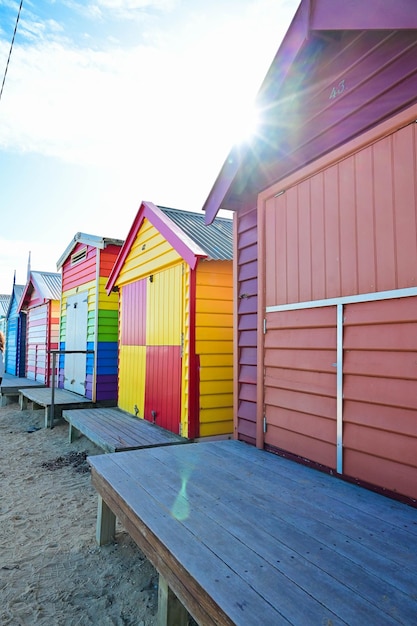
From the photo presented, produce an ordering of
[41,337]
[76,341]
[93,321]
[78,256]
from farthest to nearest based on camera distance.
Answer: [41,337] → [78,256] → [76,341] → [93,321]

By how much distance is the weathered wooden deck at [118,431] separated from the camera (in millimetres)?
4715

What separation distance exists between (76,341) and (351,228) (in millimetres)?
8227

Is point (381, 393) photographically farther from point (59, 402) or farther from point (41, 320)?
point (41, 320)

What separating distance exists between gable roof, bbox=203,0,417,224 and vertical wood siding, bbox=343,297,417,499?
1.33 metres

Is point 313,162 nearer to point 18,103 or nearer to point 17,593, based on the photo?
point 17,593

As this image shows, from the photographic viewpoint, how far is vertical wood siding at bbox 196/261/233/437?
511 centimetres

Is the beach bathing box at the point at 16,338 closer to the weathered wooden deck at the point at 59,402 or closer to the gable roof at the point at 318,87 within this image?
the weathered wooden deck at the point at 59,402

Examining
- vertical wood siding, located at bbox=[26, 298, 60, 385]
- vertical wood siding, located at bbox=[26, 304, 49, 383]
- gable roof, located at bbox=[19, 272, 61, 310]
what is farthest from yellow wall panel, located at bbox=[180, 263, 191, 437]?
vertical wood siding, located at bbox=[26, 304, 49, 383]

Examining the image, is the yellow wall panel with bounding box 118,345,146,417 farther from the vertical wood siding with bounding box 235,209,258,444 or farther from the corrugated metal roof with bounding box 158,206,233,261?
the vertical wood siding with bounding box 235,209,258,444

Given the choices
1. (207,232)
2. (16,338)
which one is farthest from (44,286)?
(207,232)

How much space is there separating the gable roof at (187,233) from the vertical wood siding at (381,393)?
2.55m

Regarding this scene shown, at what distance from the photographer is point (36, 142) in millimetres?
7848

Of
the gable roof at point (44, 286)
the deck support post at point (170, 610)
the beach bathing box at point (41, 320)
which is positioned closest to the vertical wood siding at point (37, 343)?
the beach bathing box at point (41, 320)

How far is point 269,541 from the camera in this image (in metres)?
1.92
